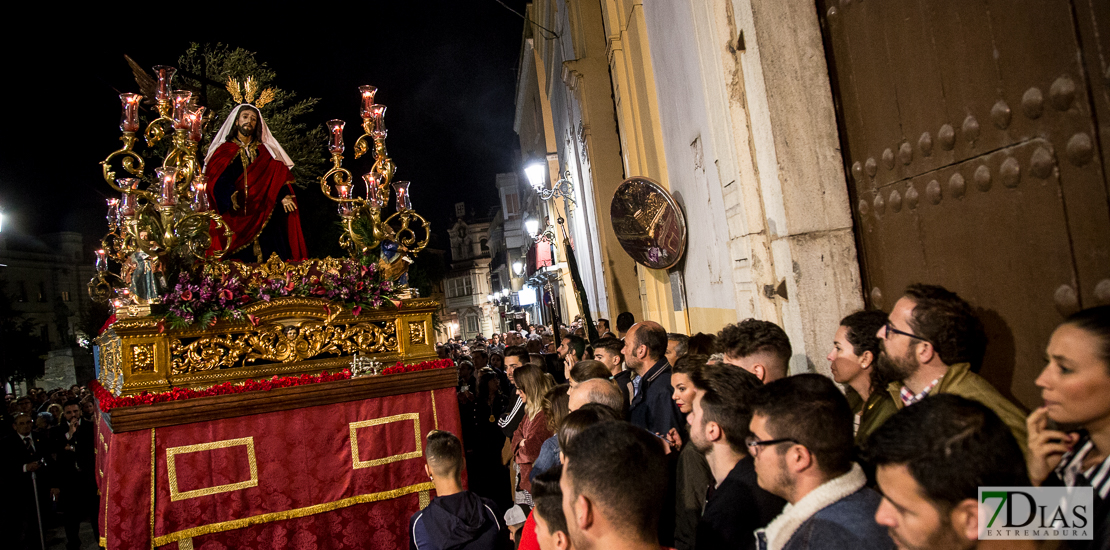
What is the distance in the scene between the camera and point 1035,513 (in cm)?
150

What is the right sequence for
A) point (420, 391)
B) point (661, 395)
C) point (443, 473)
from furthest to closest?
1. point (420, 391)
2. point (661, 395)
3. point (443, 473)

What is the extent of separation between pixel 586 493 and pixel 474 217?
66.4m

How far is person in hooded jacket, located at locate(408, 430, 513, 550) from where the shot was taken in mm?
3682

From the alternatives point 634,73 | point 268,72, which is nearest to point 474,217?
point 268,72

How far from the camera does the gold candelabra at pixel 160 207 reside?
5512 mm

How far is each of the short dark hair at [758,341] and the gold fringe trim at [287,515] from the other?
3792mm

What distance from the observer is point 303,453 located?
585 centimetres

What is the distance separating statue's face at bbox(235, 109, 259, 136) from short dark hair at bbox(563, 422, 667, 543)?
6.13 metres

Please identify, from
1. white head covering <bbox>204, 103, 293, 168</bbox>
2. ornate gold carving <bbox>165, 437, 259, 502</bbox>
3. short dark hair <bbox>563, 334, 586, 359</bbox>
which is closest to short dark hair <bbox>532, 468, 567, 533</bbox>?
ornate gold carving <bbox>165, 437, 259, 502</bbox>

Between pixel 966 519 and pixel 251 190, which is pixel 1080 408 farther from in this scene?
pixel 251 190

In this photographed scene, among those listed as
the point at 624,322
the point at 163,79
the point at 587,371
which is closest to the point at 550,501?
the point at 587,371

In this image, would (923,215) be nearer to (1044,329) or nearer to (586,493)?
(1044,329)

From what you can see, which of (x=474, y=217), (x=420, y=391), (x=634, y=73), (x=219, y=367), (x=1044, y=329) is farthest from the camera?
(x=474, y=217)

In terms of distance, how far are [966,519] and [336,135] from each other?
648 cm
